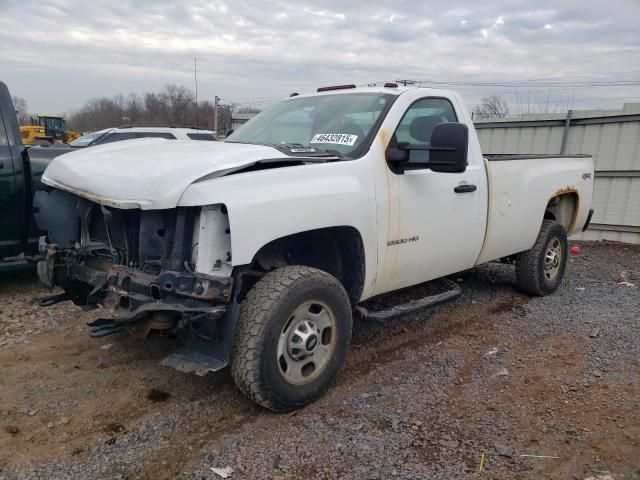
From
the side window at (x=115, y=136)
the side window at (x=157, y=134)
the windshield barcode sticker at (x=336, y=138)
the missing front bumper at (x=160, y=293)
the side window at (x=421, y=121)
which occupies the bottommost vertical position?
the missing front bumper at (x=160, y=293)

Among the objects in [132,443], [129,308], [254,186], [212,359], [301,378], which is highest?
[254,186]

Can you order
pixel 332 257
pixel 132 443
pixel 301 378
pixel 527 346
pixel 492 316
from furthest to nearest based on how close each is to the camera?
pixel 492 316
pixel 527 346
pixel 332 257
pixel 301 378
pixel 132 443

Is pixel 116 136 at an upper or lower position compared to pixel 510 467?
upper

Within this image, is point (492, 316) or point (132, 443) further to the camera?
point (492, 316)

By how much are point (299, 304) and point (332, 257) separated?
697 millimetres

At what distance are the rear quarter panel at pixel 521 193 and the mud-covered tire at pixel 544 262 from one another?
0.62 ft

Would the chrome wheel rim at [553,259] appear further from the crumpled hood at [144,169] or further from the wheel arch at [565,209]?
the crumpled hood at [144,169]

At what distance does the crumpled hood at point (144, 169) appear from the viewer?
288 cm

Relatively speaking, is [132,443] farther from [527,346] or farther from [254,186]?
[527,346]

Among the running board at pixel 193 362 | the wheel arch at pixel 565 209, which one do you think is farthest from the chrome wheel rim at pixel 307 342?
the wheel arch at pixel 565 209

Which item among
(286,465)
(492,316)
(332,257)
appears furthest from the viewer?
(492,316)

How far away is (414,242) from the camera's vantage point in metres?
4.03

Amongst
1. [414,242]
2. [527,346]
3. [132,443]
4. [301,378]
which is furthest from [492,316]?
[132,443]

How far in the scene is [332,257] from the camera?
3801mm
